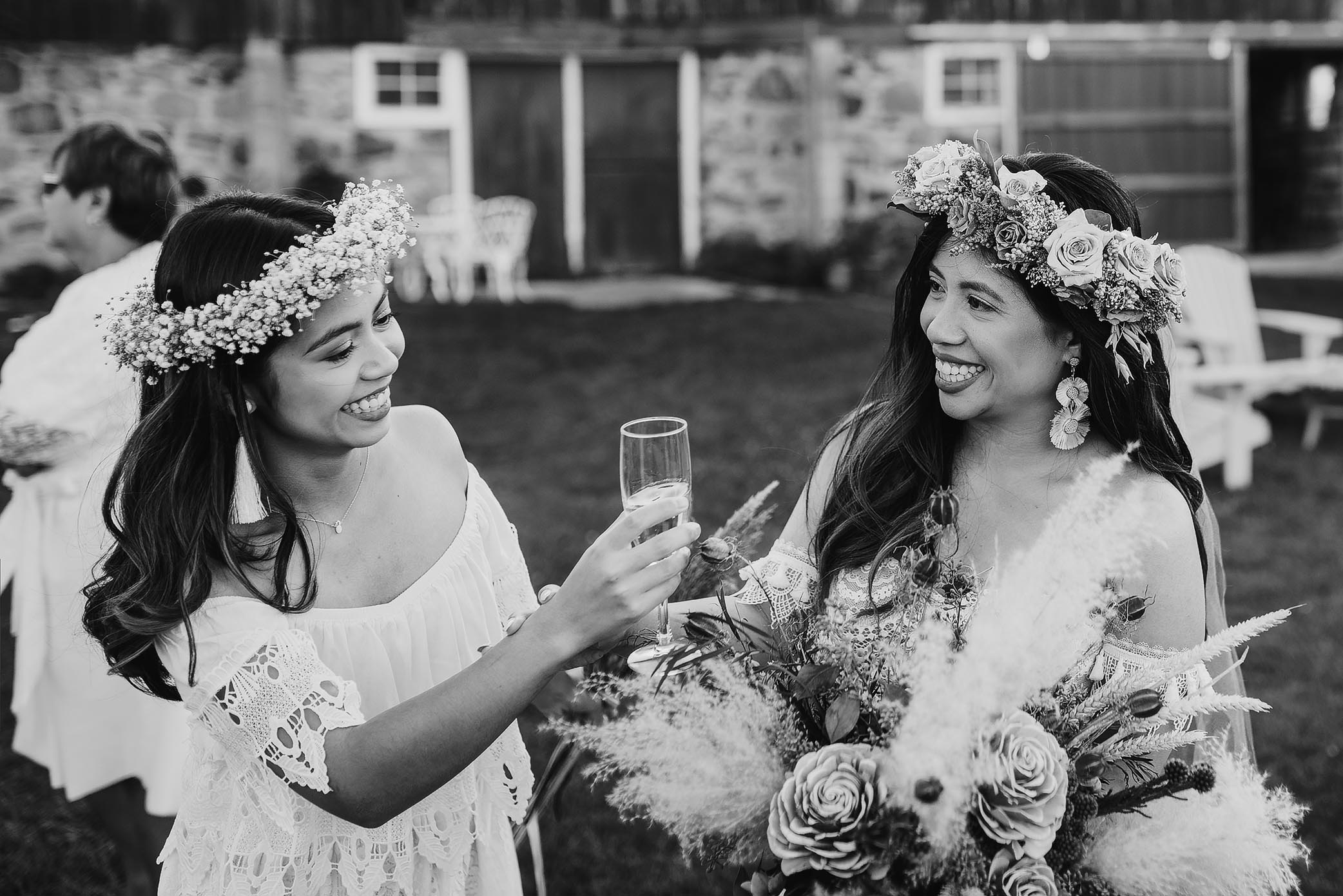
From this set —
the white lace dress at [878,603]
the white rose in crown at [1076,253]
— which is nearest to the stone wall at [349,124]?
the white lace dress at [878,603]

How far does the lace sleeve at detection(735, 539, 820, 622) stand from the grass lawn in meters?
1.51

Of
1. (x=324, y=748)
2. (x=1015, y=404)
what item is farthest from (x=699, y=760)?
(x=1015, y=404)

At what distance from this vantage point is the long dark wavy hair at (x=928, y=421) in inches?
95.5

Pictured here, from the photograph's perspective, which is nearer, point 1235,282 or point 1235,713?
point 1235,713

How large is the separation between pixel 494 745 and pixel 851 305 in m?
9.97

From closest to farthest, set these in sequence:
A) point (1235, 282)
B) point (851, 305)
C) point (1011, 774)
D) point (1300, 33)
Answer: point (1011, 774)
point (1235, 282)
point (851, 305)
point (1300, 33)

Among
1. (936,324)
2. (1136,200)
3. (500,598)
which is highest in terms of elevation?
(1136,200)

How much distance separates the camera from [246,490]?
2230mm

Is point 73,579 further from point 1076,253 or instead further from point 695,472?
point 695,472

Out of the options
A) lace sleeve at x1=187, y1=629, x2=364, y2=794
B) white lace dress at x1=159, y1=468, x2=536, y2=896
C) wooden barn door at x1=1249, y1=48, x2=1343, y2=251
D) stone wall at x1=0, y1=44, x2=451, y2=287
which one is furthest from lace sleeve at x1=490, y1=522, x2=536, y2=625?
wooden barn door at x1=1249, y1=48, x2=1343, y2=251

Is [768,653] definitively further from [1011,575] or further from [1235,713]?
[1235,713]

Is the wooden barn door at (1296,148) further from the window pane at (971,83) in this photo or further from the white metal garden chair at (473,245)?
the white metal garden chair at (473,245)

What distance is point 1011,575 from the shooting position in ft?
5.37

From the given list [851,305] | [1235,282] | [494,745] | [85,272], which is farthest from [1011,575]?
[851,305]
